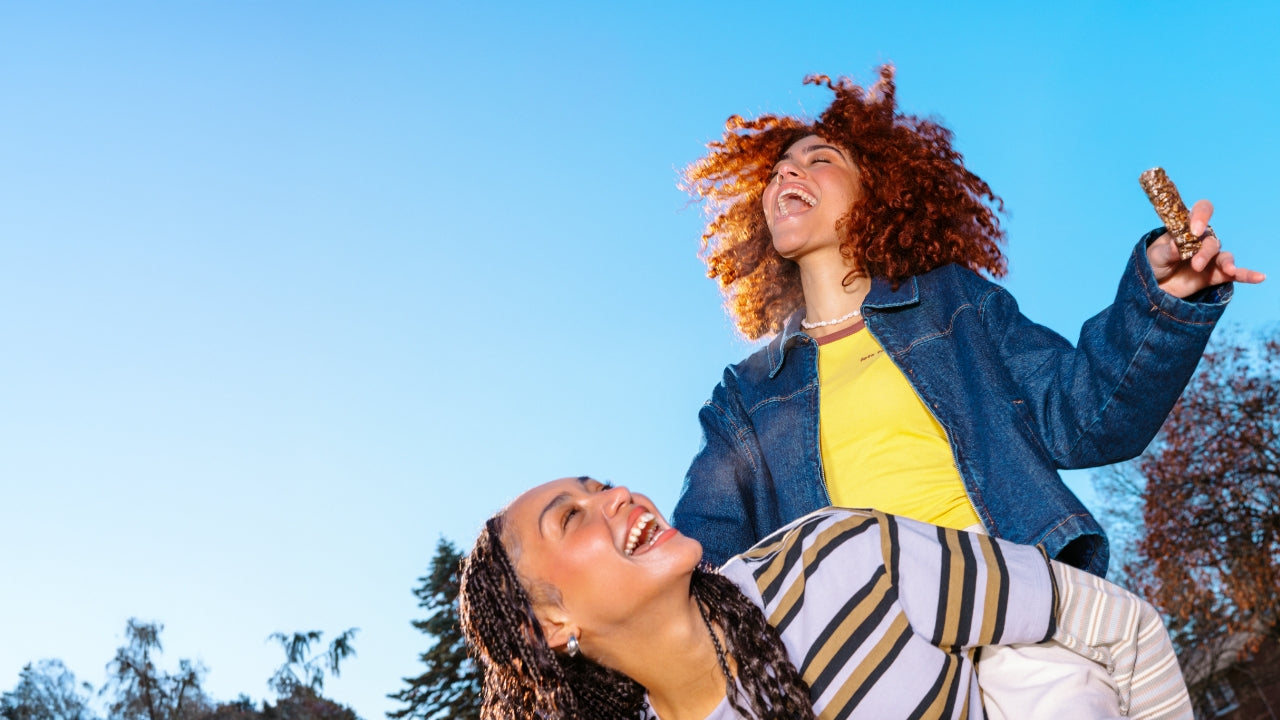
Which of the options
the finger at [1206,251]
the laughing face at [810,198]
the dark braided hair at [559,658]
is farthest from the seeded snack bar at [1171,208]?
the dark braided hair at [559,658]

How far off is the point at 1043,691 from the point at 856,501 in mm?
917

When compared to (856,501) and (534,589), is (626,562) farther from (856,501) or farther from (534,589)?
(856,501)

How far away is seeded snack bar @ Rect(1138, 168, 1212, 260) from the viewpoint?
294cm

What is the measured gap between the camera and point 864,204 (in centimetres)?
414

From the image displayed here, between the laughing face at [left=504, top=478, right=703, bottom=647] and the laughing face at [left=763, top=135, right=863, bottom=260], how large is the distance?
141cm

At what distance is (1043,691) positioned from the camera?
2.72 m

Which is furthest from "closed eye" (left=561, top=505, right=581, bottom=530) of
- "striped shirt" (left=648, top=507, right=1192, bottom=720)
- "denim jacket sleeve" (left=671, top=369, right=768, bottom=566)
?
"denim jacket sleeve" (left=671, top=369, right=768, bottom=566)

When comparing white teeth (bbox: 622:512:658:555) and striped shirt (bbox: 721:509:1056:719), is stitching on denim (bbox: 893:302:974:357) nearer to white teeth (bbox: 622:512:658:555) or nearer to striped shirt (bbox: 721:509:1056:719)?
striped shirt (bbox: 721:509:1056:719)

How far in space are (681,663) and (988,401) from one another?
1.29 meters

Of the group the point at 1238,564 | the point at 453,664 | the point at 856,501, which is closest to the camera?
the point at 856,501

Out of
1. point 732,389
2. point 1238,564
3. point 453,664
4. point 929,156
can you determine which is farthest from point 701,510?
point 453,664

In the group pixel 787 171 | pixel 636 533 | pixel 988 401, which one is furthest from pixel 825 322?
pixel 636 533

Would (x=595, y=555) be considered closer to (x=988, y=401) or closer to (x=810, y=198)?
(x=988, y=401)

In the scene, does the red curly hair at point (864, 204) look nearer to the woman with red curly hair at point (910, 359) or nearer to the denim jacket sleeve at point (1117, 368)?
the woman with red curly hair at point (910, 359)
